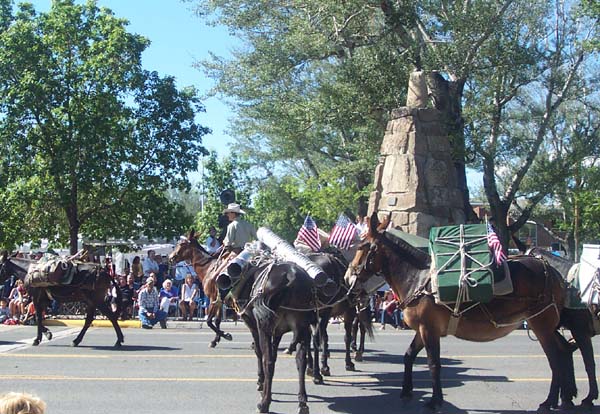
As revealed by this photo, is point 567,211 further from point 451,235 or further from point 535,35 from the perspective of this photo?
point 451,235

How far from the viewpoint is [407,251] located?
1034 centimetres

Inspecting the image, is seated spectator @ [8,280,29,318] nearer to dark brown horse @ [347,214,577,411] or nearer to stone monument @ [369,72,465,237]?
stone monument @ [369,72,465,237]

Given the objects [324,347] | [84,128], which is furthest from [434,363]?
[84,128]

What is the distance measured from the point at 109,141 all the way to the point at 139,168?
4.91 ft

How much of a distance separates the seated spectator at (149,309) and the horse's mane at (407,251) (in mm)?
12622

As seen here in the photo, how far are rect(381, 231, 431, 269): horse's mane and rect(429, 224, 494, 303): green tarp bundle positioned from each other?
0.98 ft

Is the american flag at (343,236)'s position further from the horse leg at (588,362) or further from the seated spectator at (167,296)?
the seated spectator at (167,296)

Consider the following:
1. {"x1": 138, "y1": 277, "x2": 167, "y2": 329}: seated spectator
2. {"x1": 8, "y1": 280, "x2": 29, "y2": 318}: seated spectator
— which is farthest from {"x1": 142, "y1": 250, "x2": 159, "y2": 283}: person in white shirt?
{"x1": 8, "y1": 280, "x2": 29, "y2": 318}: seated spectator

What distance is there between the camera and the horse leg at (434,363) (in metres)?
9.55

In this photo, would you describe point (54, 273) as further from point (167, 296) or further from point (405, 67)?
point (405, 67)

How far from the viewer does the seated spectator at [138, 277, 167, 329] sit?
21.7 metres

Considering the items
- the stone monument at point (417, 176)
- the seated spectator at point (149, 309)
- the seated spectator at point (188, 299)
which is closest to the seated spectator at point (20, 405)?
the stone monument at point (417, 176)

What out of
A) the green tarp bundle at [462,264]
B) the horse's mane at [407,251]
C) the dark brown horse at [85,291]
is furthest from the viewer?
the dark brown horse at [85,291]

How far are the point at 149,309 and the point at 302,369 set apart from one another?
12.8 metres
